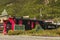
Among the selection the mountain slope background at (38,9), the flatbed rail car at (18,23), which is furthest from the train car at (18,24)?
the mountain slope background at (38,9)

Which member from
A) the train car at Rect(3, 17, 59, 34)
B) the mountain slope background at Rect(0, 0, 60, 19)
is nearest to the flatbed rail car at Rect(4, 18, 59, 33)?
the train car at Rect(3, 17, 59, 34)

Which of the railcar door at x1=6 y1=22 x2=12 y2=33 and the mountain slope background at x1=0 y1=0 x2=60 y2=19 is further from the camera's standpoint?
the mountain slope background at x1=0 y1=0 x2=60 y2=19

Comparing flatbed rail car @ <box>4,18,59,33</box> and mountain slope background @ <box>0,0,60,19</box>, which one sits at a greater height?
mountain slope background @ <box>0,0,60,19</box>

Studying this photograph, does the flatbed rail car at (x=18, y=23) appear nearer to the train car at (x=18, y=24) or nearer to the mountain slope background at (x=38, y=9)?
the train car at (x=18, y=24)

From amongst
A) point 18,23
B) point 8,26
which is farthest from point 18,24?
point 8,26

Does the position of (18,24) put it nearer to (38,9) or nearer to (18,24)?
(18,24)

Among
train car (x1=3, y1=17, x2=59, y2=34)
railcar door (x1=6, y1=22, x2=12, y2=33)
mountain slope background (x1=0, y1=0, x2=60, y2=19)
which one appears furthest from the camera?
mountain slope background (x1=0, y1=0, x2=60, y2=19)

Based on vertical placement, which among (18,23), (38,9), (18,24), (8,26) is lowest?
(8,26)

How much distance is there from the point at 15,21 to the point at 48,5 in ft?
139

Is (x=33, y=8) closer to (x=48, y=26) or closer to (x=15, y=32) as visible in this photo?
(x=48, y=26)

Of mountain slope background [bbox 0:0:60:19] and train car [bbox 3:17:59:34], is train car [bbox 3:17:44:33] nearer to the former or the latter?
train car [bbox 3:17:59:34]

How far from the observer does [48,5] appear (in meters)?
87.6

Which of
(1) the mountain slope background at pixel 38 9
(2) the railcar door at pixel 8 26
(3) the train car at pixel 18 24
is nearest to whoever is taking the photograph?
(3) the train car at pixel 18 24

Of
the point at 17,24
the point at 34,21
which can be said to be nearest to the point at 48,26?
the point at 34,21
